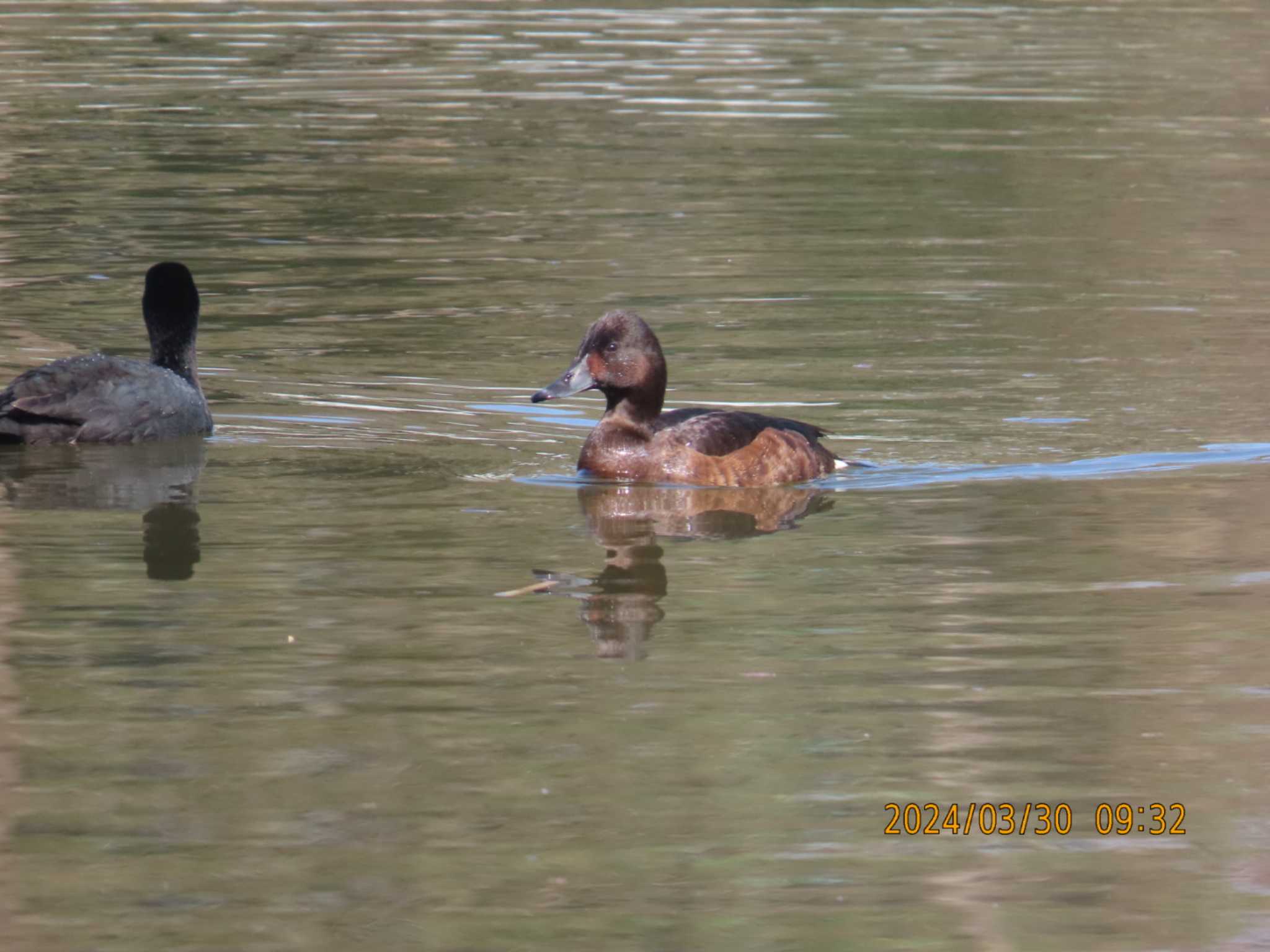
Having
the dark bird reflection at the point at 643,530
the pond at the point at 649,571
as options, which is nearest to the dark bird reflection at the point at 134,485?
the pond at the point at 649,571

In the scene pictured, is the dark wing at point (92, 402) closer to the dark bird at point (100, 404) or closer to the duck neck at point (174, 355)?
the dark bird at point (100, 404)

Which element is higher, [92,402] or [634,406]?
[634,406]

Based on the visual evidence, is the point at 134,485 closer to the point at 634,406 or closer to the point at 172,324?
the point at 172,324

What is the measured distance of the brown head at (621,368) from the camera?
1311 centimetres

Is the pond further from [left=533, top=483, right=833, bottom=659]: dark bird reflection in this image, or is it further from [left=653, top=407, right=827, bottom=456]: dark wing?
[left=653, top=407, right=827, bottom=456]: dark wing

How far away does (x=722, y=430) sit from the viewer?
12.8 m

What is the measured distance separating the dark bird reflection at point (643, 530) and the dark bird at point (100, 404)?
274 cm

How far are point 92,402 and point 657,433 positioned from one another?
3316mm

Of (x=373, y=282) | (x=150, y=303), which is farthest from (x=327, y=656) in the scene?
(x=373, y=282)

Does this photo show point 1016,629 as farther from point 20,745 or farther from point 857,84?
point 857,84
